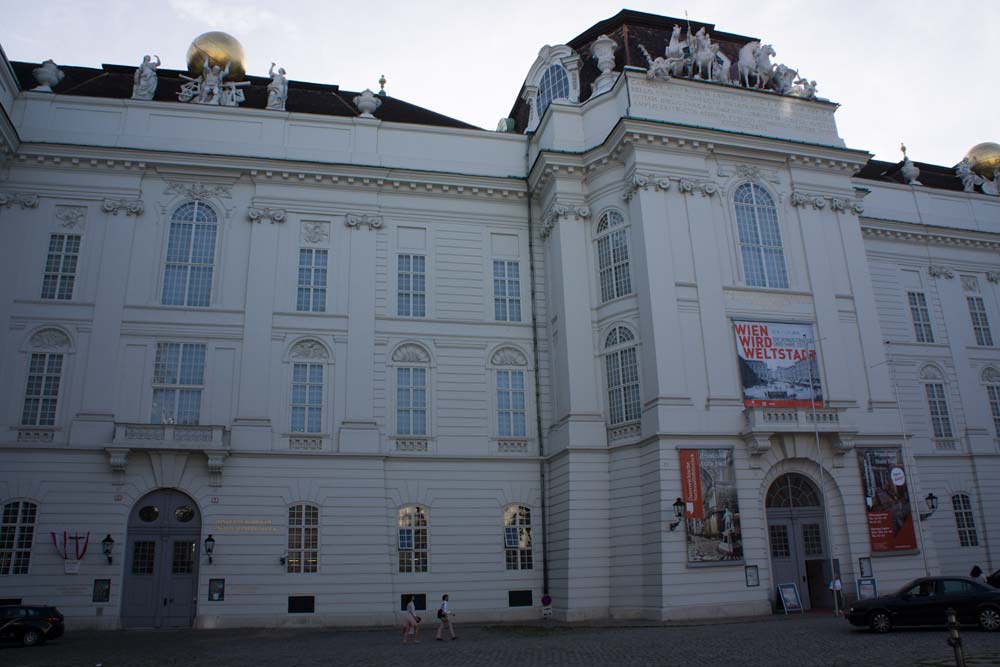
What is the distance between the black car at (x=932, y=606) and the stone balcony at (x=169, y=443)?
19.9 m

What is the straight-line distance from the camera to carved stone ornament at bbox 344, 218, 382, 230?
100 feet

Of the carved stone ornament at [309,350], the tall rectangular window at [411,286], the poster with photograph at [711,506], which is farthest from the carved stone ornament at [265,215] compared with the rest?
the poster with photograph at [711,506]

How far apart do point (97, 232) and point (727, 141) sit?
23.9 metres

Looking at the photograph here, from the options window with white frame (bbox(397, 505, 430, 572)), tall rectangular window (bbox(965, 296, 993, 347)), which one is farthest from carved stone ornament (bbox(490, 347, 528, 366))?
Result: tall rectangular window (bbox(965, 296, 993, 347))

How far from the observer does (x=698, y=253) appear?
2856 cm

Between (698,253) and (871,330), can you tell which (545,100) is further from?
(871,330)

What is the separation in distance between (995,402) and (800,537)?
15.5m

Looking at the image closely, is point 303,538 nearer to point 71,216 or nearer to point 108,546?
point 108,546

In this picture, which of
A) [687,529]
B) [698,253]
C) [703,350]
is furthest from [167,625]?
[698,253]

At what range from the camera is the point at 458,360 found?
30062 mm

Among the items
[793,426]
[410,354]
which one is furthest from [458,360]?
[793,426]

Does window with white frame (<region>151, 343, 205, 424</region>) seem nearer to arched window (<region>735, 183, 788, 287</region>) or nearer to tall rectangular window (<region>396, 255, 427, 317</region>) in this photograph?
tall rectangular window (<region>396, 255, 427, 317</region>)

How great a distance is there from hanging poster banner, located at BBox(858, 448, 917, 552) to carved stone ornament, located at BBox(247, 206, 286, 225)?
23.1 metres

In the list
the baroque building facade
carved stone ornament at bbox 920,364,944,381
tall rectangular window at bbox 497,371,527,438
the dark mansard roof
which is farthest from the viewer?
carved stone ornament at bbox 920,364,944,381
